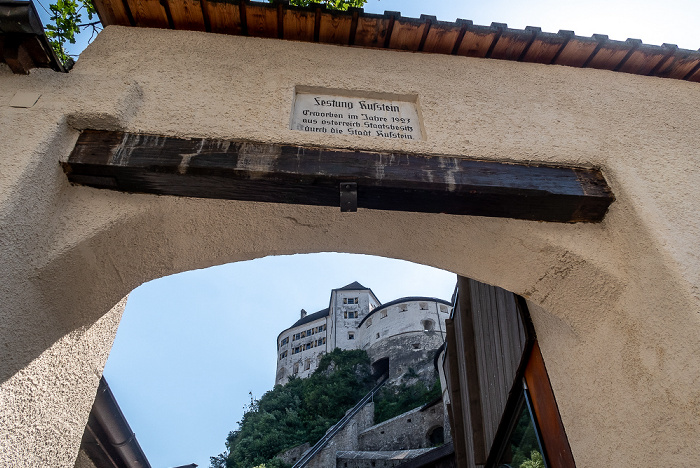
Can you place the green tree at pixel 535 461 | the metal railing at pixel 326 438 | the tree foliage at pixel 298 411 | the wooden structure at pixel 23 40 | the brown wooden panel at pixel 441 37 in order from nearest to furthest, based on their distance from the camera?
Answer: the wooden structure at pixel 23 40, the brown wooden panel at pixel 441 37, the green tree at pixel 535 461, the metal railing at pixel 326 438, the tree foliage at pixel 298 411

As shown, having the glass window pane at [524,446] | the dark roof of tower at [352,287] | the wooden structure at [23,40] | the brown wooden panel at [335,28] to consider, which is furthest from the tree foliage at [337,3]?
the dark roof of tower at [352,287]

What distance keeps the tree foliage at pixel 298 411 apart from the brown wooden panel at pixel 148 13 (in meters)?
26.2

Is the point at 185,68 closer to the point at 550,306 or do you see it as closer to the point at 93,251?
the point at 93,251

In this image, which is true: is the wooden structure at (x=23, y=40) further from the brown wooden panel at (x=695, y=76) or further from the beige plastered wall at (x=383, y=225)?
the brown wooden panel at (x=695, y=76)

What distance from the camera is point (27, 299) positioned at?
1.97 metres

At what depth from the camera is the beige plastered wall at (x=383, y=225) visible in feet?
6.61

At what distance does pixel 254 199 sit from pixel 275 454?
1092 inches

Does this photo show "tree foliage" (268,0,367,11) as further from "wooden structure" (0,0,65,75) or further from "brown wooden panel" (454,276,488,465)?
"brown wooden panel" (454,276,488,465)

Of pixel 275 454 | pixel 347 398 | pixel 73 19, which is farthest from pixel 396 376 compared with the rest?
pixel 73 19

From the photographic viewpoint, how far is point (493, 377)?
439 centimetres

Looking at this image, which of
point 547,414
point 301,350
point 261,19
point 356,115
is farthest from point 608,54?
point 301,350

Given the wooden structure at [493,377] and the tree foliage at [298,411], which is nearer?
the wooden structure at [493,377]

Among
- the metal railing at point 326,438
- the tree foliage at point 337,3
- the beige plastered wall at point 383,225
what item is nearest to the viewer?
the beige plastered wall at point 383,225

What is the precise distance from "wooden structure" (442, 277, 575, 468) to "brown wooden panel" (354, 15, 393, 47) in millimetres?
2073
